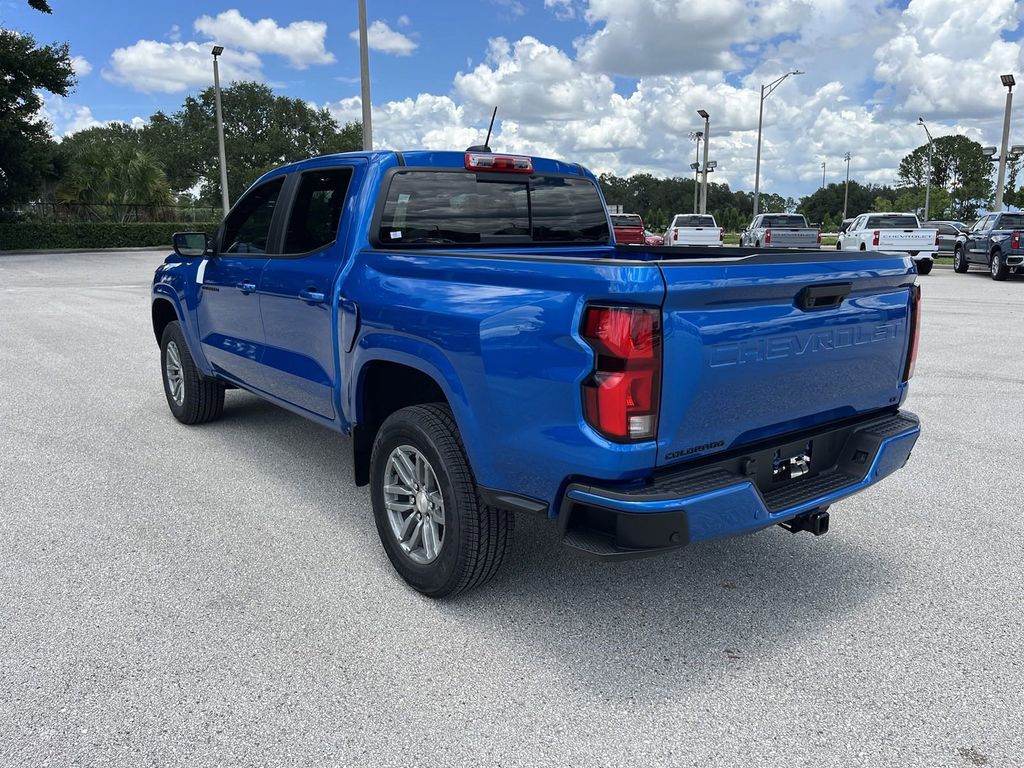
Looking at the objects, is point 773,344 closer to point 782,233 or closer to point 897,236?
point 897,236

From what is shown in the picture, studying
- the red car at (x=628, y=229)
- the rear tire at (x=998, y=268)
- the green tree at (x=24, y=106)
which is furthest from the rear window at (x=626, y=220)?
the green tree at (x=24, y=106)

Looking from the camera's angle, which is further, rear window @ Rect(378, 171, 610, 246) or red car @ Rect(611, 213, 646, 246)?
red car @ Rect(611, 213, 646, 246)

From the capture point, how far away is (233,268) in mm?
5203

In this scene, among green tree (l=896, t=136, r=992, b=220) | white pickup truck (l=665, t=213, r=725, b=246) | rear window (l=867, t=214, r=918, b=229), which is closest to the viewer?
rear window (l=867, t=214, r=918, b=229)

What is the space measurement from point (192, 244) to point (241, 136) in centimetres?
7079

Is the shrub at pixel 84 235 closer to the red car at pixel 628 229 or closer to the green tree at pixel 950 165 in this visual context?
the red car at pixel 628 229

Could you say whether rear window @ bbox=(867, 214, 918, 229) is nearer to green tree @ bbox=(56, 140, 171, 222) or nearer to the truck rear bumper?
the truck rear bumper

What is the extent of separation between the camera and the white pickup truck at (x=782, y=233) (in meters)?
27.0

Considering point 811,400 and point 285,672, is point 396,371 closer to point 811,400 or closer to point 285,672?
point 285,672

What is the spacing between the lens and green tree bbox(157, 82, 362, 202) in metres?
68.6

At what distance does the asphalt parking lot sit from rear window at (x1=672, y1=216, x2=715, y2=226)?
1070 inches

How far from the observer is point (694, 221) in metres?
32.2

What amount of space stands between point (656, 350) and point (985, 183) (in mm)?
94059

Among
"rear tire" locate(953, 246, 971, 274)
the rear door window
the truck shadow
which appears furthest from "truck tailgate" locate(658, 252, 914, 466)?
"rear tire" locate(953, 246, 971, 274)
